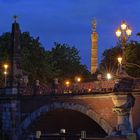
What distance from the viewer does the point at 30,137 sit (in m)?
47.5

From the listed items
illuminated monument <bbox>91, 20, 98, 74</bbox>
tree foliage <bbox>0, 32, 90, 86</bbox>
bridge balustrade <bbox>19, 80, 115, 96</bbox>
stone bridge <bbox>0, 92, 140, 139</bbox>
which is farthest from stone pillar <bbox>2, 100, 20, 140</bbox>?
illuminated monument <bbox>91, 20, 98, 74</bbox>

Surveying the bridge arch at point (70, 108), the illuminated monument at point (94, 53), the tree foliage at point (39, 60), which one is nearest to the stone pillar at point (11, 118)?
the bridge arch at point (70, 108)

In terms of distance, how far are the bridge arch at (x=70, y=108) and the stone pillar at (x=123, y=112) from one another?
215 cm

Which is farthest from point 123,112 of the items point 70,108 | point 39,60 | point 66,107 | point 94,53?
point 94,53

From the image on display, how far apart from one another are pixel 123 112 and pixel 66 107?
8371mm

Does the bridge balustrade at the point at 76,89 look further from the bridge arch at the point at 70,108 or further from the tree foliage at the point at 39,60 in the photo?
the tree foliage at the point at 39,60

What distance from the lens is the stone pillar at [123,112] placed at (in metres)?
34.8

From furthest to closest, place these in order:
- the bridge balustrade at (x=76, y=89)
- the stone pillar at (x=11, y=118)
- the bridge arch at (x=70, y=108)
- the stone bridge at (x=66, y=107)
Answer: the stone pillar at (x=11, y=118) → the bridge balustrade at (x=76, y=89) → the bridge arch at (x=70, y=108) → the stone bridge at (x=66, y=107)

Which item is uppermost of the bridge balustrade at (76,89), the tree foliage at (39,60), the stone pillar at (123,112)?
the tree foliage at (39,60)

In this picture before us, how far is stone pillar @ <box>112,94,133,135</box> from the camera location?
34781mm

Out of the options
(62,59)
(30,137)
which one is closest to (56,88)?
(30,137)

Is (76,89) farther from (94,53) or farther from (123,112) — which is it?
(94,53)

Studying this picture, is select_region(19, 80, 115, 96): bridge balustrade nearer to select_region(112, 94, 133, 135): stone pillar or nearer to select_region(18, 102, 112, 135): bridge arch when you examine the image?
select_region(18, 102, 112, 135): bridge arch

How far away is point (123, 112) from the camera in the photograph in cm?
3500
